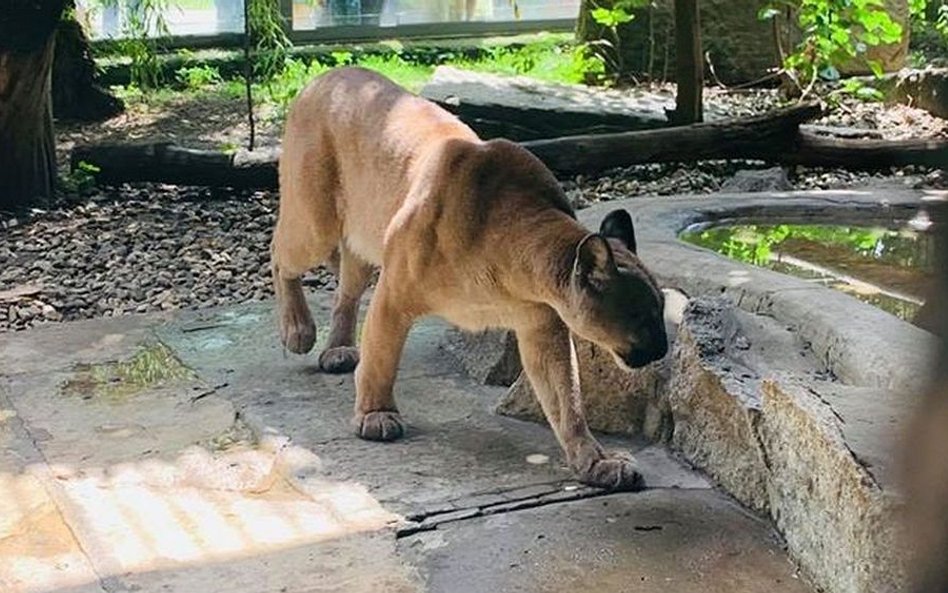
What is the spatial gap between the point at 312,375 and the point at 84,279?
2111mm

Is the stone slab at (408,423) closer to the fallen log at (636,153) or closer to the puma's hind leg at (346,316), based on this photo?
the puma's hind leg at (346,316)

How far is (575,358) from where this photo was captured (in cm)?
465

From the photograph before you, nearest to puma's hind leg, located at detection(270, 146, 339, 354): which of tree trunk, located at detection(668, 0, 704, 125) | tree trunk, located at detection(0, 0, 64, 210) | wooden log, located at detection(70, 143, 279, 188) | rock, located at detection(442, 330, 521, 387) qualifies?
rock, located at detection(442, 330, 521, 387)

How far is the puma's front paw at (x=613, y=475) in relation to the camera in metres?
4.17

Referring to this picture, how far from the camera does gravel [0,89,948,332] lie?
6703 mm

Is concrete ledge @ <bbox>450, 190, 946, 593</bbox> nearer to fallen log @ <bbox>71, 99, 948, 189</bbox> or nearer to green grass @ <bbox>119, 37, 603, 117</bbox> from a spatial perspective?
fallen log @ <bbox>71, 99, 948, 189</bbox>

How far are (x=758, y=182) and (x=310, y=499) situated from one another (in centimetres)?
448

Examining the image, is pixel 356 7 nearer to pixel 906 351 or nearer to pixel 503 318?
pixel 503 318

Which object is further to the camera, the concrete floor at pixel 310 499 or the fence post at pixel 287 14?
the fence post at pixel 287 14

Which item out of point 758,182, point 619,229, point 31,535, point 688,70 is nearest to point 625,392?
A: point 619,229

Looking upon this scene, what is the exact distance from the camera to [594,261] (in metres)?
3.99

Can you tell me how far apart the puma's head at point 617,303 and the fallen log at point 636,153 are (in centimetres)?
437

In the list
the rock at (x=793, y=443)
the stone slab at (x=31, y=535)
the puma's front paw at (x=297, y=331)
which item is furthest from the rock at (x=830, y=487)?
the puma's front paw at (x=297, y=331)

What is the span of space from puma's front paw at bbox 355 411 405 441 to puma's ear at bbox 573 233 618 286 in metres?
0.98
